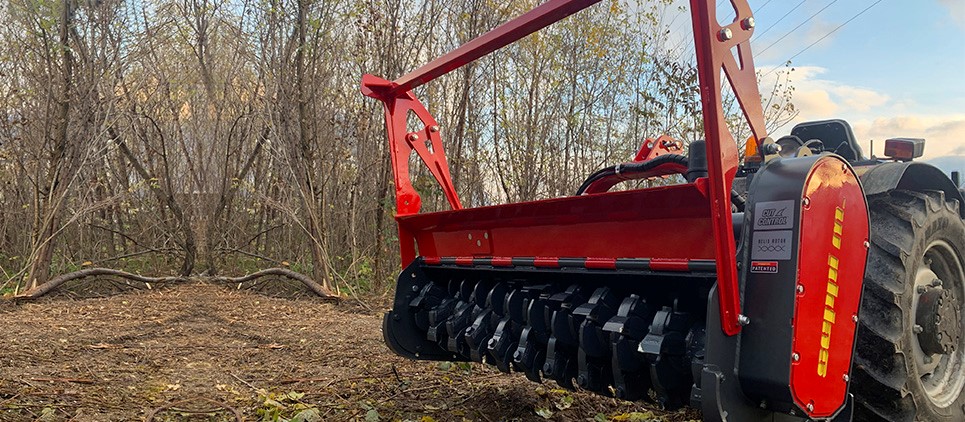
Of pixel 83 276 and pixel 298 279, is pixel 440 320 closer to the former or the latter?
pixel 298 279

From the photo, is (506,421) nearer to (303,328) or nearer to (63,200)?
(303,328)

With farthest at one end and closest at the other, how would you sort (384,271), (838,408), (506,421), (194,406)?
1. (384,271)
2. (194,406)
3. (506,421)
4. (838,408)

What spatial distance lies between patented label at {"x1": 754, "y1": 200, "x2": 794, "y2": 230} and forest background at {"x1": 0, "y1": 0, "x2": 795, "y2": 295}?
6.97 metres

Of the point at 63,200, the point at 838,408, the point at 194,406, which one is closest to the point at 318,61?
the point at 63,200

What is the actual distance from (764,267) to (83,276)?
877 centimetres

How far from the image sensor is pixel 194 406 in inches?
166

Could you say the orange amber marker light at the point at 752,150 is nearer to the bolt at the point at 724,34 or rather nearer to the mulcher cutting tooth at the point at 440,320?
the bolt at the point at 724,34

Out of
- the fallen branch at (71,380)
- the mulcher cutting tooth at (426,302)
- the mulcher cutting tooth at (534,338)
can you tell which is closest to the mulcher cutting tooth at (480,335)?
the mulcher cutting tooth at (534,338)

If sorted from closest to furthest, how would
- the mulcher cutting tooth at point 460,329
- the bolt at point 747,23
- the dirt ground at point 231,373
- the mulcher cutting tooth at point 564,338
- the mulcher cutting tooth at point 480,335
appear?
the bolt at point 747,23, the mulcher cutting tooth at point 564,338, the mulcher cutting tooth at point 480,335, the mulcher cutting tooth at point 460,329, the dirt ground at point 231,373

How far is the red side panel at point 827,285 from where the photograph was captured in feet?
7.80

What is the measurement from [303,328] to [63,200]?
12.8 ft

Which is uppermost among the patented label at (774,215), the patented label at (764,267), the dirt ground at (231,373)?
the patented label at (774,215)

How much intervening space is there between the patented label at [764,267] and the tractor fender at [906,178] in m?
0.75

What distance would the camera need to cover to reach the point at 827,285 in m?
2.45
